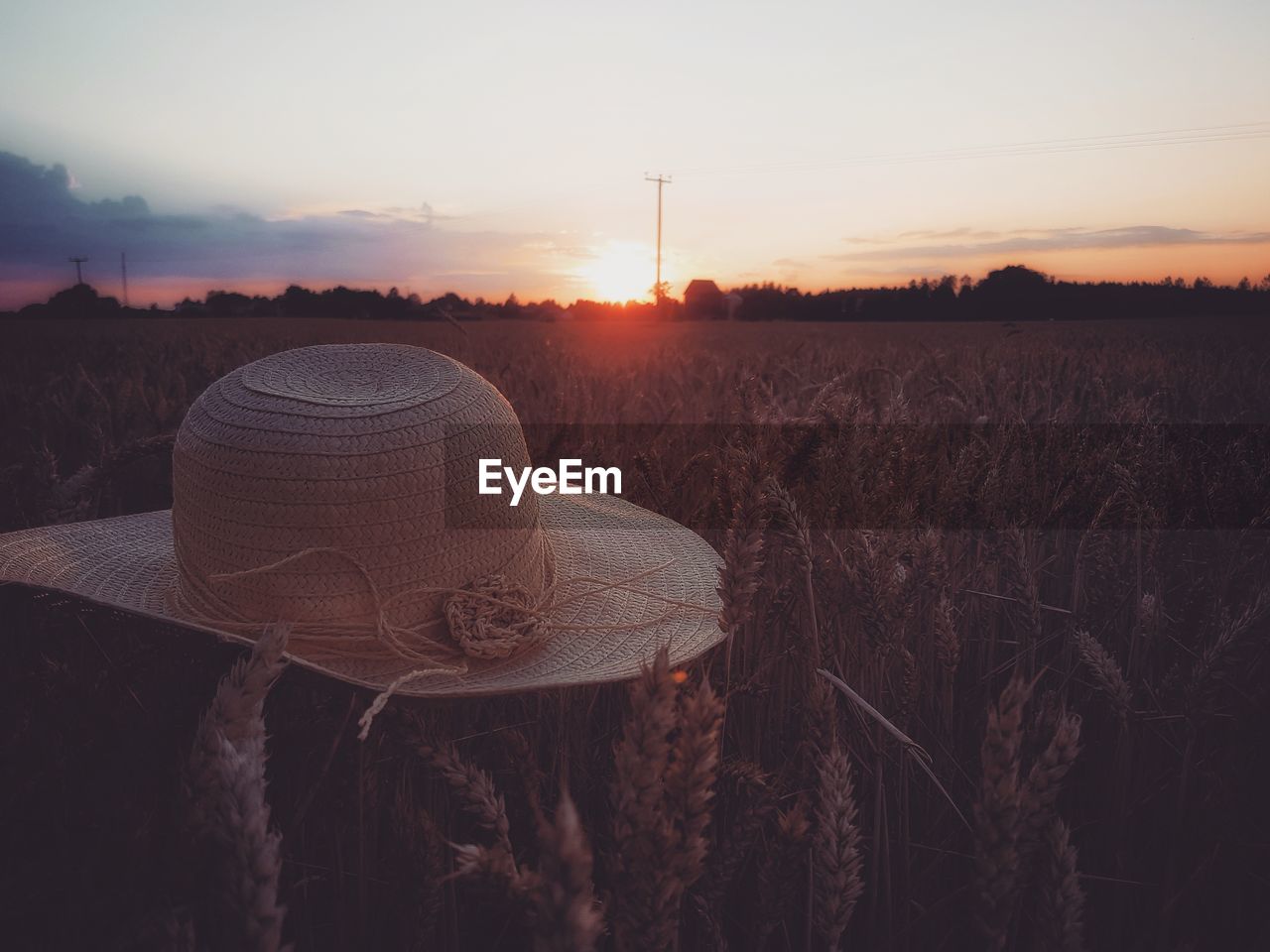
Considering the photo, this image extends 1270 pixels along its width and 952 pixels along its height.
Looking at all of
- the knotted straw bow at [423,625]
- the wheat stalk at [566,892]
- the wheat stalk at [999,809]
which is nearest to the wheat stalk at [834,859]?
the wheat stalk at [999,809]

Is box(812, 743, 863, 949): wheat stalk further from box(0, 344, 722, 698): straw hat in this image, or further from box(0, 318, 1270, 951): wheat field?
box(0, 344, 722, 698): straw hat

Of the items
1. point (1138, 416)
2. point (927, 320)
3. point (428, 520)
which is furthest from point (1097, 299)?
point (428, 520)

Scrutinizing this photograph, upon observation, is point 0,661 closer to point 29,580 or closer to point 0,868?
point 29,580

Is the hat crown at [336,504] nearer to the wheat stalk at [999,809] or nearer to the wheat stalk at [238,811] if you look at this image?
the wheat stalk at [238,811]

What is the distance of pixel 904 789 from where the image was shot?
129cm

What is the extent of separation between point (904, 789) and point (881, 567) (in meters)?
0.40

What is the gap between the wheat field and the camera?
0.73 metres

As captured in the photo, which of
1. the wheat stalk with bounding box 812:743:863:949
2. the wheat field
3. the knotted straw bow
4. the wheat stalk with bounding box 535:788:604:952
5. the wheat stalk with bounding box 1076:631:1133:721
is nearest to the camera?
the wheat stalk with bounding box 535:788:604:952

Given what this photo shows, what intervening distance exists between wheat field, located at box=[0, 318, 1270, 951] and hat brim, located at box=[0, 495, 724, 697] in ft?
0.31

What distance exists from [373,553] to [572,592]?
0.55 m

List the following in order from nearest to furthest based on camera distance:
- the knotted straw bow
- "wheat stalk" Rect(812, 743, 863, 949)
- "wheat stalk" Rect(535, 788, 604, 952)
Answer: "wheat stalk" Rect(535, 788, 604, 952)
"wheat stalk" Rect(812, 743, 863, 949)
the knotted straw bow

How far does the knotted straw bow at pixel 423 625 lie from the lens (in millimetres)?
1445

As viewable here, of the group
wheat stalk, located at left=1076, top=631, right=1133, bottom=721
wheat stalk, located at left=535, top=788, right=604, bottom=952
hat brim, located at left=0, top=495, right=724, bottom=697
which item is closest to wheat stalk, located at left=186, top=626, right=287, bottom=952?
wheat stalk, located at left=535, top=788, right=604, bottom=952

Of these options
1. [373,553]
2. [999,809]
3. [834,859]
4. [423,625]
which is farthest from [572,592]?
[999,809]
